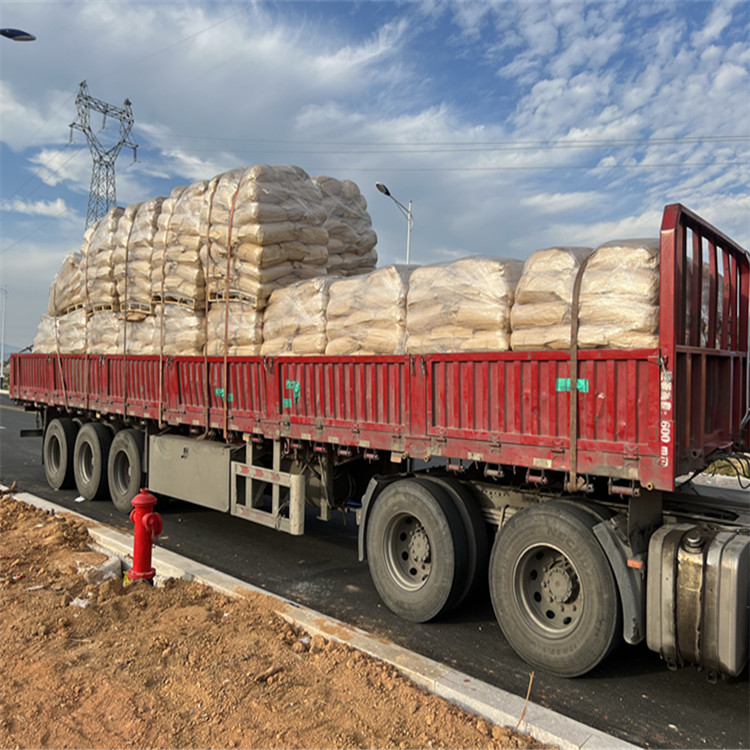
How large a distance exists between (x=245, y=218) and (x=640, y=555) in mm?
5209

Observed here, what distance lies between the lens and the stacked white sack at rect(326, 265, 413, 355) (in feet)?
18.0

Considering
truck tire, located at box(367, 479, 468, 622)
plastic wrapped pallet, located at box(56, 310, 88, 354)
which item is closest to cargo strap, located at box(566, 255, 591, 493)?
truck tire, located at box(367, 479, 468, 622)

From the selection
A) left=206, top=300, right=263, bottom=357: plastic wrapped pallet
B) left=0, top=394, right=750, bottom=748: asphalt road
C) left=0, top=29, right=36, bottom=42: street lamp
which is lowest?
left=0, top=394, right=750, bottom=748: asphalt road

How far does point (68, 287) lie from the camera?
10.5m

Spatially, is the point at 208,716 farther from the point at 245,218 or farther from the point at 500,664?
the point at 245,218

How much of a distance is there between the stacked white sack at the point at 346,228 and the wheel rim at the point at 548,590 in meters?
5.00

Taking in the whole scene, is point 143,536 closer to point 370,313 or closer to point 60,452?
point 370,313

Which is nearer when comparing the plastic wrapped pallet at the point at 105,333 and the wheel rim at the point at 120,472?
the plastic wrapped pallet at the point at 105,333

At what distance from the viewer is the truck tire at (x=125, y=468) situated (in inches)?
349

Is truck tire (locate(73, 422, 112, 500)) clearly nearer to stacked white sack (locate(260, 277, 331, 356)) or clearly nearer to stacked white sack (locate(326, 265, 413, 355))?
stacked white sack (locate(260, 277, 331, 356))

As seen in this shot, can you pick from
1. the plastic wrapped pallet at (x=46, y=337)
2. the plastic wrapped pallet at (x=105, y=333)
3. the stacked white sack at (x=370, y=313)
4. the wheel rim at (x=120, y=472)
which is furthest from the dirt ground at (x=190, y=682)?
the plastic wrapped pallet at (x=46, y=337)

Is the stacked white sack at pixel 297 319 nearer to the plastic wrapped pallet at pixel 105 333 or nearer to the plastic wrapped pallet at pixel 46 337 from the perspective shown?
the plastic wrapped pallet at pixel 105 333

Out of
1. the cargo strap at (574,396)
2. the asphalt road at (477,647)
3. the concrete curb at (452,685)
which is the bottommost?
the asphalt road at (477,647)

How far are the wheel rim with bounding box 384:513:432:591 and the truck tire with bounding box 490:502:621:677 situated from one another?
2.55 feet
